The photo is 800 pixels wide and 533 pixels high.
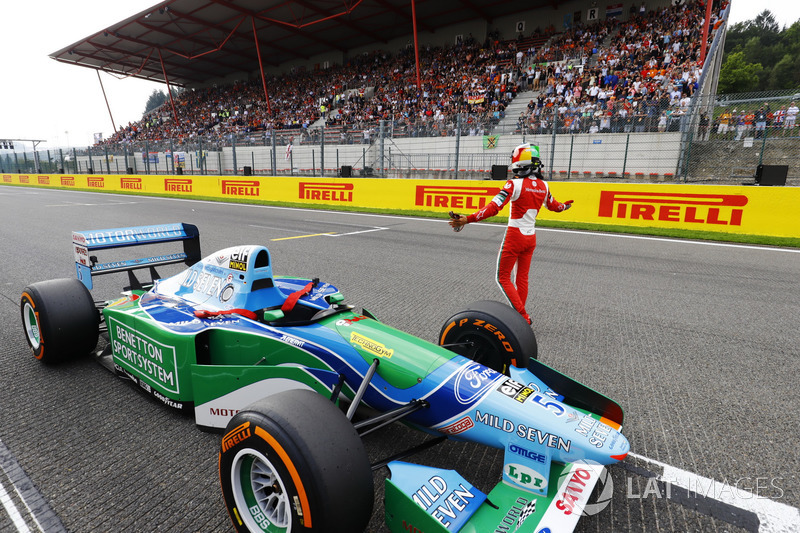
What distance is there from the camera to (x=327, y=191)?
54.6ft

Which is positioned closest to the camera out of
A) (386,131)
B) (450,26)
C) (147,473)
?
(147,473)

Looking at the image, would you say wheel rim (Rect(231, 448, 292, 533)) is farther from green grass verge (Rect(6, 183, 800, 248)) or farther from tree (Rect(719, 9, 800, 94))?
tree (Rect(719, 9, 800, 94))

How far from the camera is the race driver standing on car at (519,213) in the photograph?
4.13 meters

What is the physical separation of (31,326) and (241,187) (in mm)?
17003

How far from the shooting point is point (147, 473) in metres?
2.33

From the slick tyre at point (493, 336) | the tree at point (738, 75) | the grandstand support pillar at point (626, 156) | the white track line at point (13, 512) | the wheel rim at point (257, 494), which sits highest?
the tree at point (738, 75)

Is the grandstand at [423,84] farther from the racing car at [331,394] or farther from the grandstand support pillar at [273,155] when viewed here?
the racing car at [331,394]

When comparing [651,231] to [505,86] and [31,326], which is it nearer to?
[31,326]

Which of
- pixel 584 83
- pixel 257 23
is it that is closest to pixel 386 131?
pixel 584 83

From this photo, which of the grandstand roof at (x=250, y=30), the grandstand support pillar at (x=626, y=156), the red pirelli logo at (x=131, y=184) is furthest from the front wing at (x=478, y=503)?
the grandstand roof at (x=250, y=30)

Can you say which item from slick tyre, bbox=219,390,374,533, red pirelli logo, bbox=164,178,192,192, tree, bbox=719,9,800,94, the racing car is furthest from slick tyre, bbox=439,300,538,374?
tree, bbox=719,9,800,94

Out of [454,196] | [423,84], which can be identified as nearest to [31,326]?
[454,196]

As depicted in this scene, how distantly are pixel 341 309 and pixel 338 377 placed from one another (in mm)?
528

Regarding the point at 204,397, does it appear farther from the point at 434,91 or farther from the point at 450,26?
the point at 450,26
